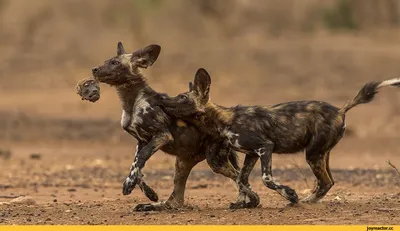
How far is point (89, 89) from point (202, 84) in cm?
114

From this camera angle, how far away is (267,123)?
11070mm

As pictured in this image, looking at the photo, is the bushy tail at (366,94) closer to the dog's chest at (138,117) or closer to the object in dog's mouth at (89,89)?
the dog's chest at (138,117)

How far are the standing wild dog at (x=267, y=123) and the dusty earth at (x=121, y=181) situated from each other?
0.58 m

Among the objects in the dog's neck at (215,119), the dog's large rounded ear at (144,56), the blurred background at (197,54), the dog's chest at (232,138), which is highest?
the blurred background at (197,54)

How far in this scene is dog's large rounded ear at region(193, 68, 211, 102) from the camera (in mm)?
11086

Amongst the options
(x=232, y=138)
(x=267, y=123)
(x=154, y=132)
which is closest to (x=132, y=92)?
(x=154, y=132)

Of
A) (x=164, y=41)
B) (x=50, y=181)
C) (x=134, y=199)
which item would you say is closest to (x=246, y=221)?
(x=134, y=199)

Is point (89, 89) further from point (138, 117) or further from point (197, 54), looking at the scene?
point (197, 54)

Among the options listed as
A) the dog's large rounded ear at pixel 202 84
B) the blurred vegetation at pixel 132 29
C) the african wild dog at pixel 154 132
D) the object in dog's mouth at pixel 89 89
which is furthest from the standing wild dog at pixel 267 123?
the blurred vegetation at pixel 132 29

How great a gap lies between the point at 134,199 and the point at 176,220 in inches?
107

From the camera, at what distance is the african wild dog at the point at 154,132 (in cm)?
1106

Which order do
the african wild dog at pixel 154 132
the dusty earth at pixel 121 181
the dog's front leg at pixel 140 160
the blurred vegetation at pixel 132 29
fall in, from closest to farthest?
the dusty earth at pixel 121 181 < the dog's front leg at pixel 140 160 < the african wild dog at pixel 154 132 < the blurred vegetation at pixel 132 29

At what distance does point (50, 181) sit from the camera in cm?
1600

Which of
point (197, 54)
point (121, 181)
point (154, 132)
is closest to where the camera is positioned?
point (154, 132)
